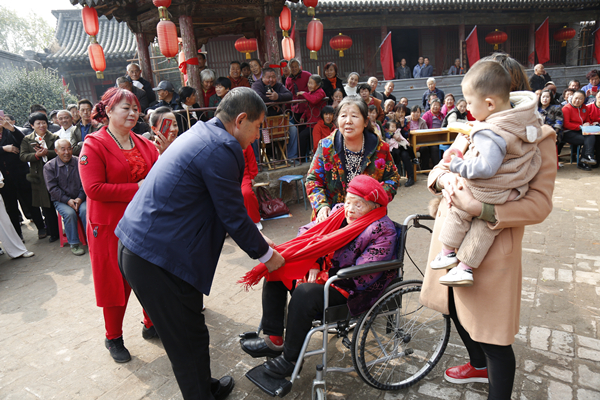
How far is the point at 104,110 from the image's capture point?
9.44 ft

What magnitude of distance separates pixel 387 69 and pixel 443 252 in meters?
13.1

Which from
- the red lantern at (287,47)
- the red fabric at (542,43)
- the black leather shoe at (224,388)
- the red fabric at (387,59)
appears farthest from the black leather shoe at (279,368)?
the red fabric at (542,43)

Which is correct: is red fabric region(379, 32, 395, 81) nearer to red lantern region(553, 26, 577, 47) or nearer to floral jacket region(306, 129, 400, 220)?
red lantern region(553, 26, 577, 47)

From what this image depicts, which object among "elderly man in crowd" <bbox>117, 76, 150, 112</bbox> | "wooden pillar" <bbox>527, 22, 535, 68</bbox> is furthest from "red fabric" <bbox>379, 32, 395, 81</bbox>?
"elderly man in crowd" <bbox>117, 76, 150, 112</bbox>

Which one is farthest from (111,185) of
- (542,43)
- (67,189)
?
(542,43)

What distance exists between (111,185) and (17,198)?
5014mm

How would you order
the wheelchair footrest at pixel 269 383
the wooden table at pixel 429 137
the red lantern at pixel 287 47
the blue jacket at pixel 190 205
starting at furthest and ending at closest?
the red lantern at pixel 287 47, the wooden table at pixel 429 137, the wheelchair footrest at pixel 269 383, the blue jacket at pixel 190 205

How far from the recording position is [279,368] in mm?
2350

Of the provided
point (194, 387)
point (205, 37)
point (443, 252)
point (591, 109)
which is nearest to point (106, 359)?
point (194, 387)

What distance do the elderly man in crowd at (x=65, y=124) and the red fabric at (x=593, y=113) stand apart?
33.5ft

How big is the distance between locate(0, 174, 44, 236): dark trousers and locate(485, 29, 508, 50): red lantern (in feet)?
52.4

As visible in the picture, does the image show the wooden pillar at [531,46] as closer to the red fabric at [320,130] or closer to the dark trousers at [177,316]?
the red fabric at [320,130]

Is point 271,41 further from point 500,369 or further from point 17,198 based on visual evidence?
point 500,369

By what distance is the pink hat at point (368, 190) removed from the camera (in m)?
2.51
